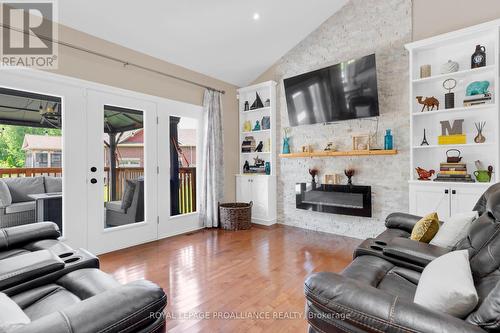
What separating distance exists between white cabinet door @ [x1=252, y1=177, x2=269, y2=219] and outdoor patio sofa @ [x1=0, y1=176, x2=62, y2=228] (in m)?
3.01

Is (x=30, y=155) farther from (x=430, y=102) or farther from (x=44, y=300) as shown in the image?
(x=430, y=102)

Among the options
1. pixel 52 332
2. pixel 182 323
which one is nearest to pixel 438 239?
pixel 182 323

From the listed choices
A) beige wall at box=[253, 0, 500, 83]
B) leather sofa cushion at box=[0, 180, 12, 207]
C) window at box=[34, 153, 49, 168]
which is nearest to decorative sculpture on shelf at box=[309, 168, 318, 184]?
beige wall at box=[253, 0, 500, 83]

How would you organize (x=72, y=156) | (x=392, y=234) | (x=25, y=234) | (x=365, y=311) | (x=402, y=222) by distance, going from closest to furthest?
(x=365, y=311) < (x=25, y=234) < (x=392, y=234) < (x=402, y=222) < (x=72, y=156)

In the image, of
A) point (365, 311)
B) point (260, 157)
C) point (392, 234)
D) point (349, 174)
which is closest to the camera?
point (365, 311)

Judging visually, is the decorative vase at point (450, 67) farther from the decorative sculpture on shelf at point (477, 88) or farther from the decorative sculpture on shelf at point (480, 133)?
the decorative sculpture on shelf at point (480, 133)

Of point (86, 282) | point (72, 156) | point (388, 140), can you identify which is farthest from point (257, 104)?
point (86, 282)

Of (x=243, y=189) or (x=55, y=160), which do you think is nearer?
(x=55, y=160)

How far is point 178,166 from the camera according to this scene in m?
4.53

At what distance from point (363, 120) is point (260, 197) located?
218cm

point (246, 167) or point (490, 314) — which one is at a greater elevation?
point (246, 167)

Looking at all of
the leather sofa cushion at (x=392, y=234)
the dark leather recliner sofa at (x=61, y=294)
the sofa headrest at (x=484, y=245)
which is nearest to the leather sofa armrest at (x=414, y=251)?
the sofa headrest at (x=484, y=245)

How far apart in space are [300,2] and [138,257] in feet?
13.5

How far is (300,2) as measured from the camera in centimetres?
389
